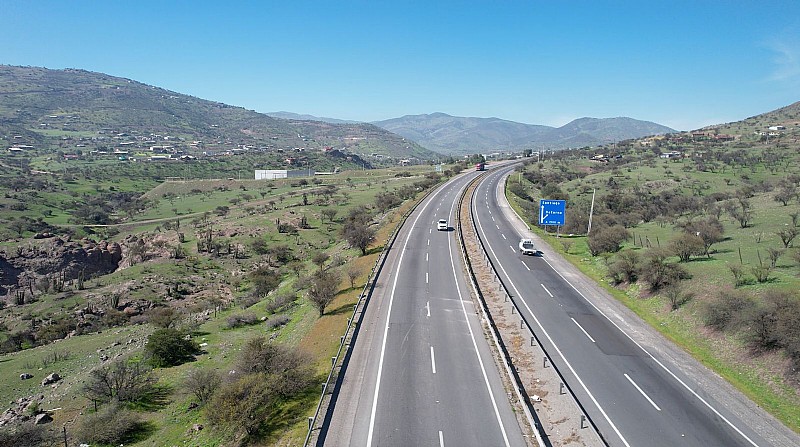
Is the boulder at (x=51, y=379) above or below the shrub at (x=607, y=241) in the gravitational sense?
below

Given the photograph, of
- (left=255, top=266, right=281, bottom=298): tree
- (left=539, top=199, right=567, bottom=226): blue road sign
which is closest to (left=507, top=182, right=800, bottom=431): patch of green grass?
(left=539, top=199, right=567, bottom=226): blue road sign

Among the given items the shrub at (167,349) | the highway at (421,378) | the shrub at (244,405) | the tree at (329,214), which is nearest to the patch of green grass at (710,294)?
the highway at (421,378)

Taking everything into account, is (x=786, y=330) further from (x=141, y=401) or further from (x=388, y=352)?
(x=141, y=401)

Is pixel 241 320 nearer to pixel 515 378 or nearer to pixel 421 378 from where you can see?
pixel 421 378

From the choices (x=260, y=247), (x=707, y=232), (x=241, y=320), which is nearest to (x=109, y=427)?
(x=241, y=320)

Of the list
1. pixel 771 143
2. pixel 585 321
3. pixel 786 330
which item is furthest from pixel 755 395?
pixel 771 143

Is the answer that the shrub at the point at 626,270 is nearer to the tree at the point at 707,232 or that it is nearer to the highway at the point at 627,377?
the highway at the point at 627,377
